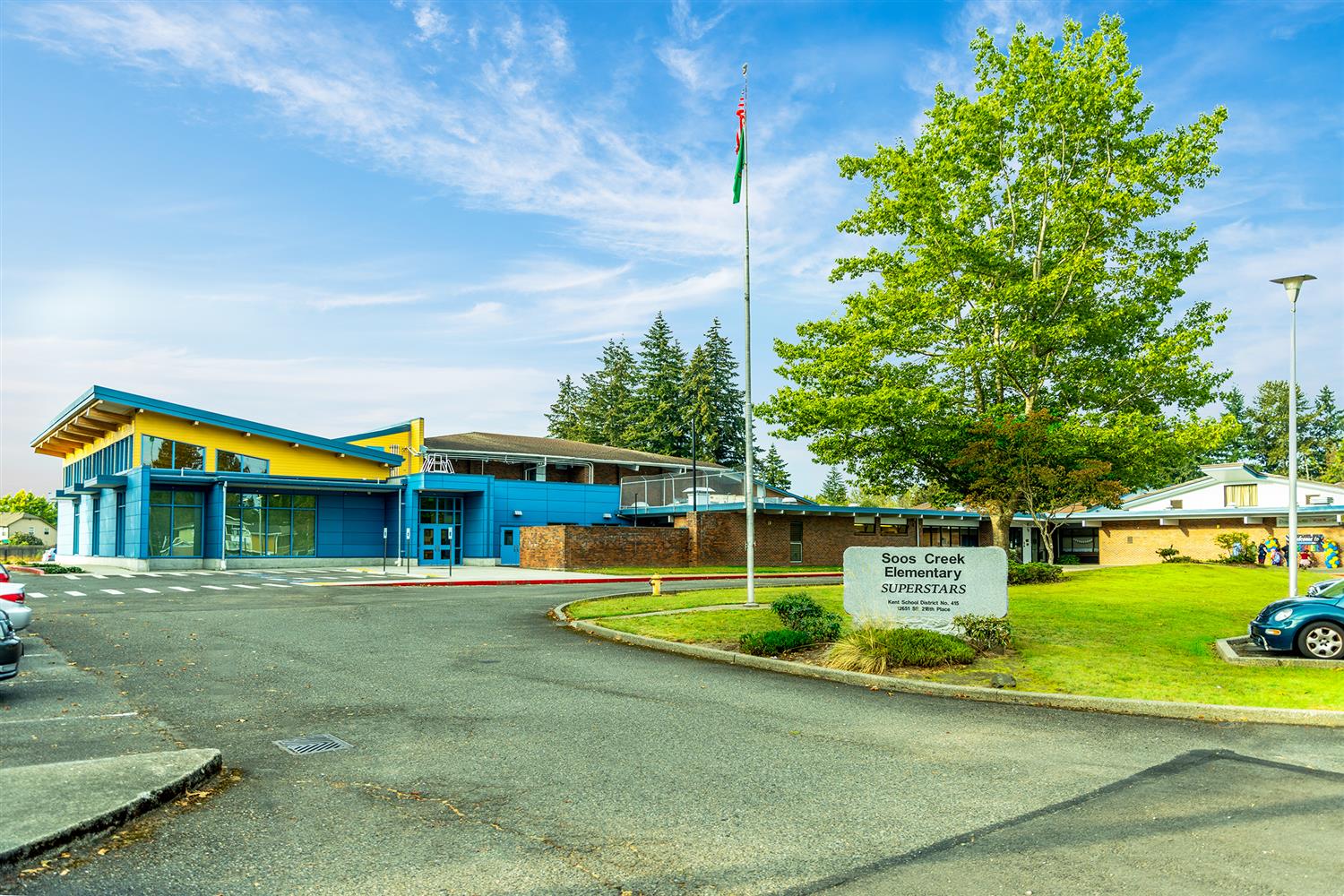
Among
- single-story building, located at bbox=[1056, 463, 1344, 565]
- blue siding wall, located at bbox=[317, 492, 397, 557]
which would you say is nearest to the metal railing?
blue siding wall, located at bbox=[317, 492, 397, 557]

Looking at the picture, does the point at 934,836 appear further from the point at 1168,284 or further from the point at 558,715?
the point at 1168,284

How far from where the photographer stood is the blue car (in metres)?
13.0

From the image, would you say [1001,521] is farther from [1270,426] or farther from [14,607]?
[1270,426]

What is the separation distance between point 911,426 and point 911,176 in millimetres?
8128

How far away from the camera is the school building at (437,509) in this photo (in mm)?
41312

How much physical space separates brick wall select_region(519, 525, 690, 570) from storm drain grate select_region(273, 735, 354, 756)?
33.5 m

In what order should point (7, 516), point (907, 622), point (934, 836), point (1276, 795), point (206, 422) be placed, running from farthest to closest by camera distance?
point (7, 516)
point (206, 422)
point (907, 622)
point (1276, 795)
point (934, 836)

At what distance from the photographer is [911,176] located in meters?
30.8

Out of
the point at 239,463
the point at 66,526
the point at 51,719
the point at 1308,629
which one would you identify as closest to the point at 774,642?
the point at 1308,629

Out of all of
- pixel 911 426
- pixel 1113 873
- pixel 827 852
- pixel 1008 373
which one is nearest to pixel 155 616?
pixel 827 852

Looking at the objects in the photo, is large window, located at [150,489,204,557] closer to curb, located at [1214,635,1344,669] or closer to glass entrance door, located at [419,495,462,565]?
glass entrance door, located at [419,495,462,565]

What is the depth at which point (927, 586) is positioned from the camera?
1366cm

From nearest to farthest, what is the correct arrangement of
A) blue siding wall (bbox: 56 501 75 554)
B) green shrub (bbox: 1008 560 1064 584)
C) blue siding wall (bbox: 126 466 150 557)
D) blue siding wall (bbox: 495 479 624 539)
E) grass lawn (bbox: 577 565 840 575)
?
1. green shrub (bbox: 1008 560 1064 584)
2. blue siding wall (bbox: 126 466 150 557)
3. grass lawn (bbox: 577 565 840 575)
4. blue siding wall (bbox: 495 479 624 539)
5. blue siding wall (bbox: 56 501 75 554)

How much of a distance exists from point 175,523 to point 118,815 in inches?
1552
